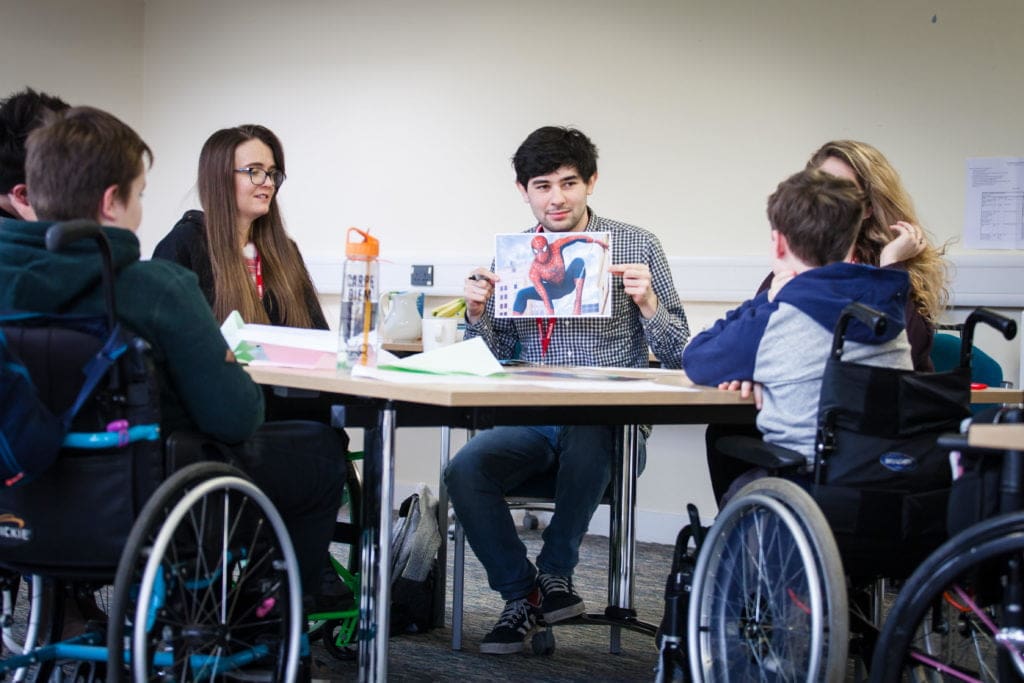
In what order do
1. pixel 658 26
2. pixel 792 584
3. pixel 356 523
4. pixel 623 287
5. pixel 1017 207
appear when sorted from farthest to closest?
pixel 658 26 < pixel 1017 207 < pixel 623 287 < pixel 356 523 < pixel 792 584

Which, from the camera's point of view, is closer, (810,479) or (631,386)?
(810,479)

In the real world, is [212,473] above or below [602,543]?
above

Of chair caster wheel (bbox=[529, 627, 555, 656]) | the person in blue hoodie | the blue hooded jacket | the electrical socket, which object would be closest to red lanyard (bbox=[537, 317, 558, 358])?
chair caster wheel (bbox=[529, 627, 555, 656])

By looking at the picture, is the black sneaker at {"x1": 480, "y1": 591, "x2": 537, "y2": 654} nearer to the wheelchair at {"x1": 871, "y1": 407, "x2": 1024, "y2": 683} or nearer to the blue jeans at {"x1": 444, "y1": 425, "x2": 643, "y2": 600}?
the blue jeans at {"x1": 444, "y1": 425, "x2": 643, "y2": 600}

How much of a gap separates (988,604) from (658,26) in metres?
3.09

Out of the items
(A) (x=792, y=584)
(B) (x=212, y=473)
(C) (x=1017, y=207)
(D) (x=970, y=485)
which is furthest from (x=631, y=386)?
(C) (x=1017, y=207)

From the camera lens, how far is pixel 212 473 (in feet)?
5.58

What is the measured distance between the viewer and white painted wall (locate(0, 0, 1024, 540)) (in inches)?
156

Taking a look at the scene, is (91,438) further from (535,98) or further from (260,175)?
(535,98)

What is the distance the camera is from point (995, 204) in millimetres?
3855

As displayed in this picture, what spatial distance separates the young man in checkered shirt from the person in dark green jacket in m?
0.80

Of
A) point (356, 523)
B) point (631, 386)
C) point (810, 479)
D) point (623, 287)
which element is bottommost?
point (356, 523)

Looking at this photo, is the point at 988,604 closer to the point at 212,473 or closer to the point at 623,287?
the point at 212,473

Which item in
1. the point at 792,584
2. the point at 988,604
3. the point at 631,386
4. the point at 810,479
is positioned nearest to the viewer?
the point at 988,604
